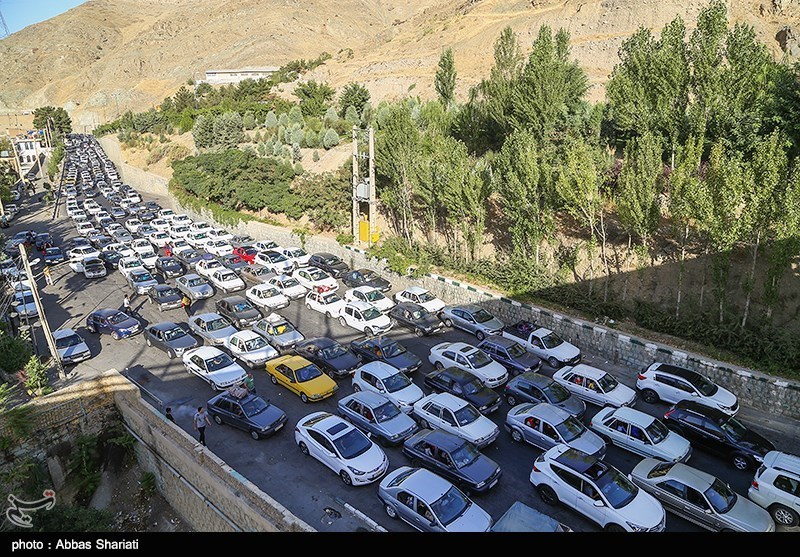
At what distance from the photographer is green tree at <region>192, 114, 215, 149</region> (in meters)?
67.9

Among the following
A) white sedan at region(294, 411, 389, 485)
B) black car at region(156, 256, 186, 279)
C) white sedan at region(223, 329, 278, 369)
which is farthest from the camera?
black car at region(156, 256, 186, 279)

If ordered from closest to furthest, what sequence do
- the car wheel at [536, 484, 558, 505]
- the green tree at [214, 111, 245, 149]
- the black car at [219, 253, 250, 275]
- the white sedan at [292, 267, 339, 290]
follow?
the car wheel at [536, 484, 558, 505], the white sedan at [292, 267, 339, 290], the black car at [219, 253, 250, 275], the green tree at [214, 111, 245, 149]

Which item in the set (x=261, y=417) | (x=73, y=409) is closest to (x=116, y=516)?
(x=73, y=409)

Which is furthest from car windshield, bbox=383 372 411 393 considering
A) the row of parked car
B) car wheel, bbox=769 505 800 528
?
car wheel, bbox=769 505 800 528

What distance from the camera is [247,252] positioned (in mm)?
36250

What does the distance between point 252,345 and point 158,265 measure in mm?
16635

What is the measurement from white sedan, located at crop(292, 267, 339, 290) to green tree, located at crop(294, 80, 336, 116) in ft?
145

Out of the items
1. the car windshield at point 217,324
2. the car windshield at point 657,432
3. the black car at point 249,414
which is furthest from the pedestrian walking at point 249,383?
the car windshield at point 657,432

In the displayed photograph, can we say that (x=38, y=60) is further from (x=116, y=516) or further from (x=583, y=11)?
(x=116, y=516)

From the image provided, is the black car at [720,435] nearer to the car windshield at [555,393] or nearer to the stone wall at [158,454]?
the car windshield at [555,393]

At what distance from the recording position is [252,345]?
21625mm

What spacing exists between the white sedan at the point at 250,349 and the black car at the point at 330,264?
11.0m

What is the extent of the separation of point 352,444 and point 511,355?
856 cm

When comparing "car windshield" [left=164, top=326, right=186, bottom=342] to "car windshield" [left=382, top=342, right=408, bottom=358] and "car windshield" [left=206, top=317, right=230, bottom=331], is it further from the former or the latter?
"car windshield" [left=382, top=342, right=408, bottom=358]
